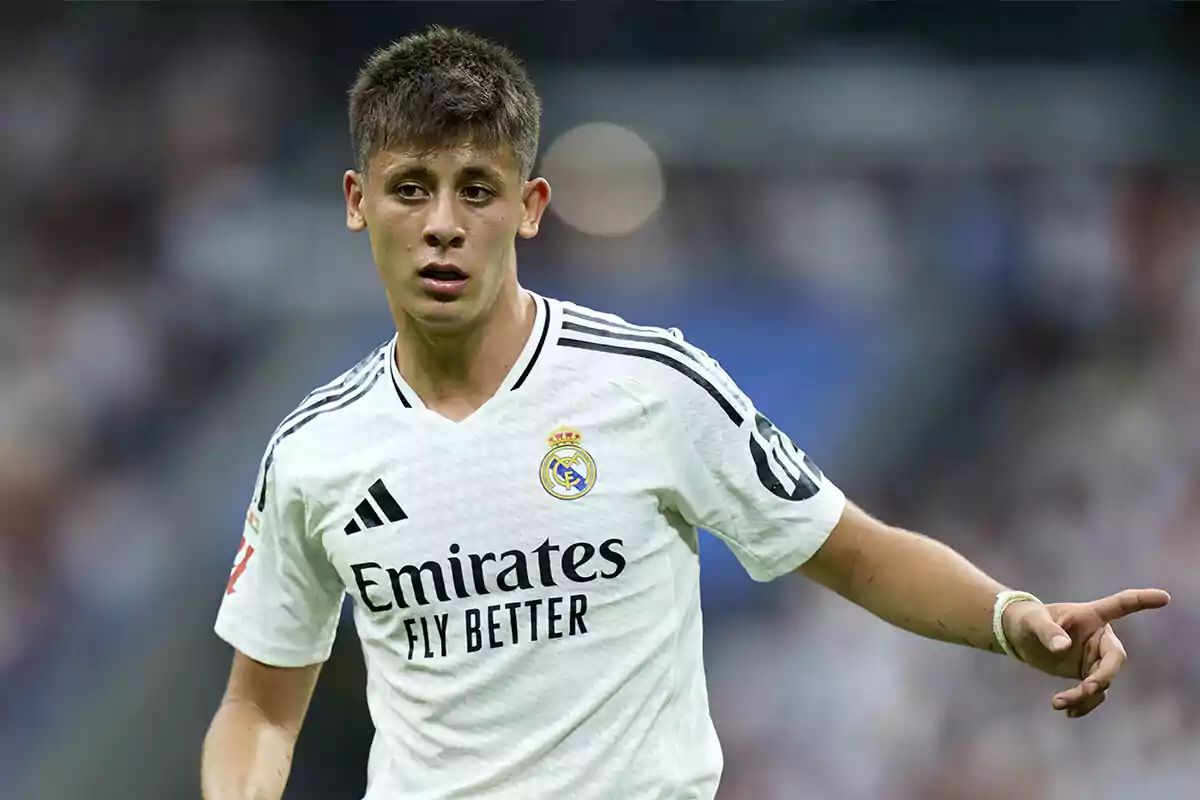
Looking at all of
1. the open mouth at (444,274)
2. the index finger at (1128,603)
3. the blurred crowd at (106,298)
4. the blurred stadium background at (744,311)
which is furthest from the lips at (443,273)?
the blurred crowd at (106,298)

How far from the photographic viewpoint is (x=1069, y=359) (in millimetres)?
4855

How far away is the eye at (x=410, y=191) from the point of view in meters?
2.15

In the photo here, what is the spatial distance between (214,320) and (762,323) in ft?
7.11

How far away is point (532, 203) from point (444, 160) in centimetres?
A: 25

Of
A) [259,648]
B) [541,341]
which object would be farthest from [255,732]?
[541,341]

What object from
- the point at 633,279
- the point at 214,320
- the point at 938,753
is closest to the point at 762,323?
the point at 633,279

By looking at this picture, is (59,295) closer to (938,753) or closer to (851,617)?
(851,617)

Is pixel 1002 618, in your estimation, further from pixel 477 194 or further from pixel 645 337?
pixel 477 194

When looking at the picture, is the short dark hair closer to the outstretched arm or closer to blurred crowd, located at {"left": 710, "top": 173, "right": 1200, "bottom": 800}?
the outstretched arm

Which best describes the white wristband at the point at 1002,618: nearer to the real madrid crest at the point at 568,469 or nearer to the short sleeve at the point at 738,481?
the short sleeve at the point at 738,481

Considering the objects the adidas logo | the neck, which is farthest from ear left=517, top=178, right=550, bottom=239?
the adidas logo

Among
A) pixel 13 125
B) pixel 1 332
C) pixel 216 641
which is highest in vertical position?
pixel 13 125

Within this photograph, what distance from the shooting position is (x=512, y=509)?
85.6 inches

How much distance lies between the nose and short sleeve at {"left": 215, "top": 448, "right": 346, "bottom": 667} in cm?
55
